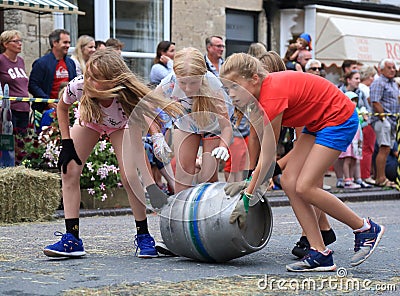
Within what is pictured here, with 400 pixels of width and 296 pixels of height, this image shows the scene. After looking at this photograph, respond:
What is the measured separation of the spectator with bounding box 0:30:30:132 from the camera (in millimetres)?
12478

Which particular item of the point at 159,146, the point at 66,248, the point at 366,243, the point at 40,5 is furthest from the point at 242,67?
the point at 40,5

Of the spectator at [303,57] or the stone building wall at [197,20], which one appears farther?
the stone building wall at [197,20]

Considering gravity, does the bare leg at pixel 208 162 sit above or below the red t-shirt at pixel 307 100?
below

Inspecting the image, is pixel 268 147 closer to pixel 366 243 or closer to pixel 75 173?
pixel 366 243

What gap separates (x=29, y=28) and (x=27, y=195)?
6.09 m

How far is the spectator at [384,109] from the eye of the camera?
16.0 metres

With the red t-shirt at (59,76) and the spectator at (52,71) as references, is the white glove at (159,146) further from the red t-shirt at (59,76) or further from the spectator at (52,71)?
the red t-shirt at (59,76)

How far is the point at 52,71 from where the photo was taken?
1305cm

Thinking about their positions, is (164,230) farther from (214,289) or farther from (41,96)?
(41,96)

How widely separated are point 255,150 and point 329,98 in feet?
2.22

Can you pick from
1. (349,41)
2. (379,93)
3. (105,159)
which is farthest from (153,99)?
(349,41)

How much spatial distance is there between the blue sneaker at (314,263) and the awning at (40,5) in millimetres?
8138

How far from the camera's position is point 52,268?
21.5 feet

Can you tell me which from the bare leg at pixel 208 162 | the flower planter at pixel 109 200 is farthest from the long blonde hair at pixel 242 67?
the flower planter at pixel 109 200
